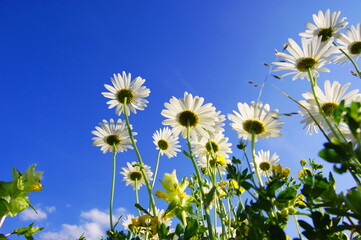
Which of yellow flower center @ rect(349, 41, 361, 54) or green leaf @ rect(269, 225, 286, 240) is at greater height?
yellow flower center @ rect(349, 41, 361, 54)

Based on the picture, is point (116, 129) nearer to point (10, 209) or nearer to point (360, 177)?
point (10, 209)

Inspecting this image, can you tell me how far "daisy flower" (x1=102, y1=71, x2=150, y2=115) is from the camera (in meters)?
3.06

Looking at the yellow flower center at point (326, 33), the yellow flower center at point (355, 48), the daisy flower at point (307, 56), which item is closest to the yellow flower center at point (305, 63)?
the daisy flower at point (307, 56)

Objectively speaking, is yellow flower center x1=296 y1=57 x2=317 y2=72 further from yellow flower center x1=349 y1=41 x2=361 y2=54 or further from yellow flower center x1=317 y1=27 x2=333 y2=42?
yellow flower center x1=317 y1=27 x2=333 y2=42

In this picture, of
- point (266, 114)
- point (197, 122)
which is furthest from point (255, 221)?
point (197, 122)

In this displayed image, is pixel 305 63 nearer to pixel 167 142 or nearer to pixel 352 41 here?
pixel 352 41

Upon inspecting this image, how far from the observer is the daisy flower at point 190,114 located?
90.1 inches

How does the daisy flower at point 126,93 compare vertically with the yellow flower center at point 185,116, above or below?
above

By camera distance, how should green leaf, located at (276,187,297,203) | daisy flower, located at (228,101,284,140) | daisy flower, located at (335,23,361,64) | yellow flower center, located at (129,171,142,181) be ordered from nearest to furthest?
green leaf, located at (276,187,297,203)
daisy flower, located at (228,101,284,140)
daisy flower, located at (335,23,361,64)
yellow flower center, located at (129,171,142,181)

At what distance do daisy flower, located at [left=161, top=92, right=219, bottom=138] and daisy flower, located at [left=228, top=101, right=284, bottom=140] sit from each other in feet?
0.85

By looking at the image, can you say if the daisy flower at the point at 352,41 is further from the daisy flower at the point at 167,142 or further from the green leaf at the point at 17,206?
the green leaf at the point at 17,206

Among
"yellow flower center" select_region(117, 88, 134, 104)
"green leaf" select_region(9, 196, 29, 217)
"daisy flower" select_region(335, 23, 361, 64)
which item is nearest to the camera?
"green leaf" select_region(9, 196, 29, 217)

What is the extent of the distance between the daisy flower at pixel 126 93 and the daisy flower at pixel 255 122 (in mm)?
1231

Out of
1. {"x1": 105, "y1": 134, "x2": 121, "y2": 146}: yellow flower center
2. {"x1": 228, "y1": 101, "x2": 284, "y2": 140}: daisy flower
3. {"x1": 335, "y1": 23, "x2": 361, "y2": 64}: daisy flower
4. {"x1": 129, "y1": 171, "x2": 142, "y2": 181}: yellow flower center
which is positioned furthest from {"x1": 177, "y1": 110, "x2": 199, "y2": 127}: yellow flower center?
{"x1": 129, "y1": 171, "x2": 142, "y2": 181}: yellow flower center
